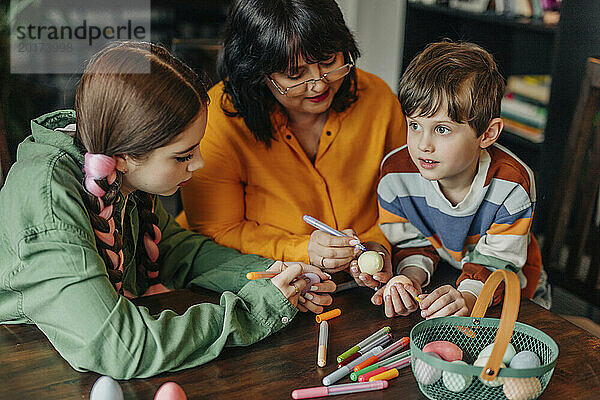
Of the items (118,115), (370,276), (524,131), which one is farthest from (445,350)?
(524,131)

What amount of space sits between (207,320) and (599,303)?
1.02m

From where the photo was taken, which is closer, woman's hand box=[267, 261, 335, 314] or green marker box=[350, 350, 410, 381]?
green marker box=[350, 350, 410, 381]

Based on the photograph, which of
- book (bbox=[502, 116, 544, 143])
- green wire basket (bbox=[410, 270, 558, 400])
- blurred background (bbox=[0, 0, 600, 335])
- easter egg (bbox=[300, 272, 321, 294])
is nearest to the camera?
green wire basket (bbox=[410, 270, 558, 400])

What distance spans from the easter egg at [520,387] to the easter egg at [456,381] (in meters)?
0.05

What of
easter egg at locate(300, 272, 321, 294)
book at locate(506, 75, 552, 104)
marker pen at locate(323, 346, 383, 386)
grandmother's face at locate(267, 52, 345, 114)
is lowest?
marker pen at locate(323, 346, 383, 386)

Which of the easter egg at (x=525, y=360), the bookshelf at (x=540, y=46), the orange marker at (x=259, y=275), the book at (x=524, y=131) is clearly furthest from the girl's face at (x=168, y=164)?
the book at (x=524, y=131)

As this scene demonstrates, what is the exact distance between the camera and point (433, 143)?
52.2 inches

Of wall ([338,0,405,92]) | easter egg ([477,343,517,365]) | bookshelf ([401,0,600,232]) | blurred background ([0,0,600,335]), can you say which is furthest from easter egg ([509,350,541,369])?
wall ([338,0,405,92])

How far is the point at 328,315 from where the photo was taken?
3.96ft

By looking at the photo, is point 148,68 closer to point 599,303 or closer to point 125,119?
point 125,119

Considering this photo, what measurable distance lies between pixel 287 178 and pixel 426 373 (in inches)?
30.0

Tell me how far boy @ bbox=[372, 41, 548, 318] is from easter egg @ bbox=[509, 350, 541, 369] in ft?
0.75

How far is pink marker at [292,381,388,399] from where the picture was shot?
0.98 metres

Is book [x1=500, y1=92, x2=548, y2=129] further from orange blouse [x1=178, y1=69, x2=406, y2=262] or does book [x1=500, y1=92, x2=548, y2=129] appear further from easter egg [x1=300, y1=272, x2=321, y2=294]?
easter egg [x1=300, y1=272, x2=321, y2=294]
